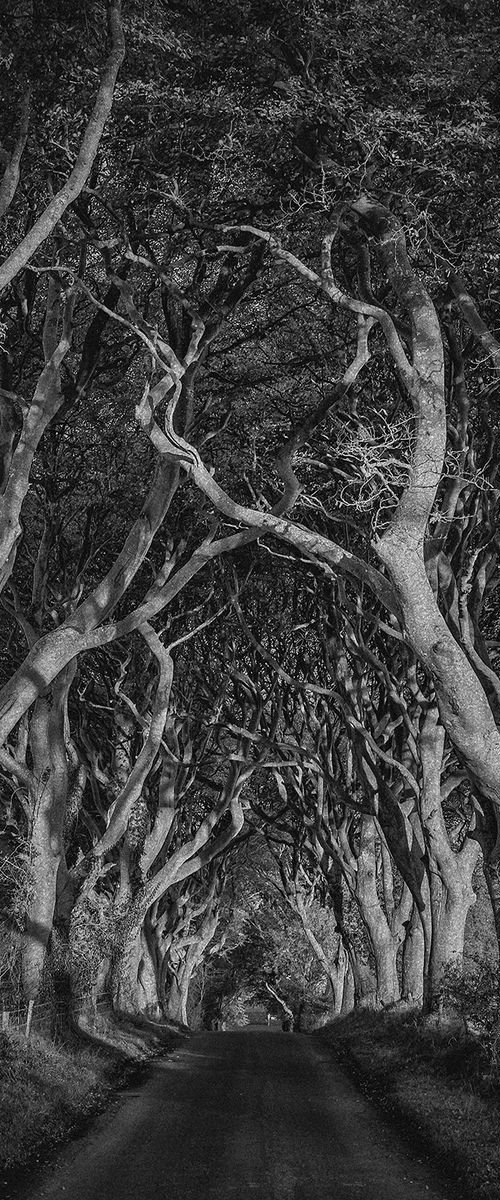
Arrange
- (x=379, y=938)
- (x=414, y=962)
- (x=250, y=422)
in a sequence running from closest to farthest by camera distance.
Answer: (x=250, y=422), (x=414, y=962), (x=379, y=938)

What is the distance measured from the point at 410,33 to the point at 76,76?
3820mm

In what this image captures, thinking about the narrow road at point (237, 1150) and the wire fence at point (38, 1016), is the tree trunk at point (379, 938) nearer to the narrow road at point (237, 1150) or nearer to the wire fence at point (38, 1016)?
the narrow road at point (237, 1150)

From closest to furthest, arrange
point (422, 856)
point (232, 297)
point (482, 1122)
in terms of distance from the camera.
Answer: point (482, 1122) < point (232, 297) < point (422, 856)

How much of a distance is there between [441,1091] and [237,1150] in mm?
3116

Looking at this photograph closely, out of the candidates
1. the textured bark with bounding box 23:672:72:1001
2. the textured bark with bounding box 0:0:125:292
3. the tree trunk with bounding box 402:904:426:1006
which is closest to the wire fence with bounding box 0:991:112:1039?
the textured bark with bounding box 23:672:72:1001

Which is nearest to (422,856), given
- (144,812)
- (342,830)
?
(342,830)

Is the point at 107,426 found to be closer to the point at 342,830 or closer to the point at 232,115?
the point at 232,115

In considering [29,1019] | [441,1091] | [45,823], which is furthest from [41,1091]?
[45,823]

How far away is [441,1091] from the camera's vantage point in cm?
1402

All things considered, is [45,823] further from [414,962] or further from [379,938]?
[379,938]

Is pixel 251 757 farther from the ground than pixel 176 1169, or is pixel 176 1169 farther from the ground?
pixel 251 757

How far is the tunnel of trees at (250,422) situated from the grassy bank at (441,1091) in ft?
5.79

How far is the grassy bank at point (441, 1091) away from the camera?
10.4m

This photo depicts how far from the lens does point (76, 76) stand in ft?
43.9
